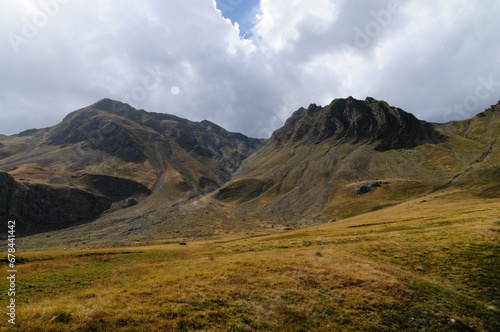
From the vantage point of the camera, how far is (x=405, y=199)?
350ft

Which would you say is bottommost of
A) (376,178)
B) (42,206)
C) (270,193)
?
(270,193)

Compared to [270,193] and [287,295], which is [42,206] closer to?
[270,193]

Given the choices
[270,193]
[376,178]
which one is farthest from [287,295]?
[270,193]

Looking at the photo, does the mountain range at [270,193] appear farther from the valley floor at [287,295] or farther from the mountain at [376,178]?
the valley floor at [287,295]

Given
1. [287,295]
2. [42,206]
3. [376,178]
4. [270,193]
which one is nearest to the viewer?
[287,295]

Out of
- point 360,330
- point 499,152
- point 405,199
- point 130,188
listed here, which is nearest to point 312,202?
point 405,199

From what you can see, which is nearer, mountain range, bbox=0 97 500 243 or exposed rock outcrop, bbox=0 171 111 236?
mountain range, bbox=0 97 500 243

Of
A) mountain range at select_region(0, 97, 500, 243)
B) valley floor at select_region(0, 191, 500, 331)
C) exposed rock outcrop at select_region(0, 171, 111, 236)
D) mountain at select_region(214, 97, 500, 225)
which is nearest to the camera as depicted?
valley floor at select_region(0, 191, 500, 331)

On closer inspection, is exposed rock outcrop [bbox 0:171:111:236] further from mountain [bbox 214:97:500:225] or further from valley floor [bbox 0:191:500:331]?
valley floor [bbox 0:191:500:331]

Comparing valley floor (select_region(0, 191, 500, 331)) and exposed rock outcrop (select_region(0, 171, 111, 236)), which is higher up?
exposed rock outcrop (select_region(0, 171, 111, 236))

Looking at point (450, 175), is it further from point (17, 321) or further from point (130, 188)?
point (130, 188)

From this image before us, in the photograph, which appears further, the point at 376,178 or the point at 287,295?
the point at 376,178

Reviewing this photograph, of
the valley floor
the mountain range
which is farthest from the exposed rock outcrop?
the valley floor

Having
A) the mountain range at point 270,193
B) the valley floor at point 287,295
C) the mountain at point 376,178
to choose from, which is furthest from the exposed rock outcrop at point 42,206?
the valley floor at point 287,295
